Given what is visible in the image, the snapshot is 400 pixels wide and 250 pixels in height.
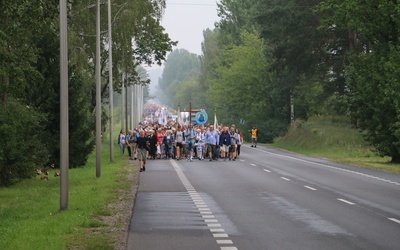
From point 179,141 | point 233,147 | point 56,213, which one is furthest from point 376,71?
point 56,213

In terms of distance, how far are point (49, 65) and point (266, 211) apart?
19.2 m

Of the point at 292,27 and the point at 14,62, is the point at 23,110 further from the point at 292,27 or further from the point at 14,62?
the point at 292,27

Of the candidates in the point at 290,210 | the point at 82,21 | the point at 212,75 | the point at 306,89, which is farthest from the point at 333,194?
the point at 212,75

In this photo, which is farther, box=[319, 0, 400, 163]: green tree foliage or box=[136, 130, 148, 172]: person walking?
box=[319, 0, 400, 163]: green tree foliage

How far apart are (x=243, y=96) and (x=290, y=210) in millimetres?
76558

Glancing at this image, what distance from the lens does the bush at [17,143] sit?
26.0 m

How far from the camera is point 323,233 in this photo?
14.9 meters

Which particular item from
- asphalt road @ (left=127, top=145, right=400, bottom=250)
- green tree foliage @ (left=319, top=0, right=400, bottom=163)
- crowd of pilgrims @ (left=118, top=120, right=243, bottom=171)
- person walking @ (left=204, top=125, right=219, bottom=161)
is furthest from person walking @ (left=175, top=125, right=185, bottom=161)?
asphalt road @ (left=127, top=145, right=400, bottom=250)

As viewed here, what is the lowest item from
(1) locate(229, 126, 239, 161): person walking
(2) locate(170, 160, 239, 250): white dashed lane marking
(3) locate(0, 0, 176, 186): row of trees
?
(2) locate(170, 160, 239, 250): white dashed lane marking

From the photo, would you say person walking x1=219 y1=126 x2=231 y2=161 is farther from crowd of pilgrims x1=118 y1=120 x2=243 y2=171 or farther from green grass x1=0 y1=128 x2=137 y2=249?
green grass x1=0 y1=128 x2=137 y2=249

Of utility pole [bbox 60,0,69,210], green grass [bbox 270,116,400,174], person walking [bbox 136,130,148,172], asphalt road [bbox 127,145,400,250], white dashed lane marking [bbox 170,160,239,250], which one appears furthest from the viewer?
green grass [bbox 270,116,400,174]

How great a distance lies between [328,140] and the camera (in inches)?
2489

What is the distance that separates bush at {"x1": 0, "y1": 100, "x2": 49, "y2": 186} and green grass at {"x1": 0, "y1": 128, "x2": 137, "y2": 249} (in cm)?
49

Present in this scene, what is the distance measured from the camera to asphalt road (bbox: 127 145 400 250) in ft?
45.8
